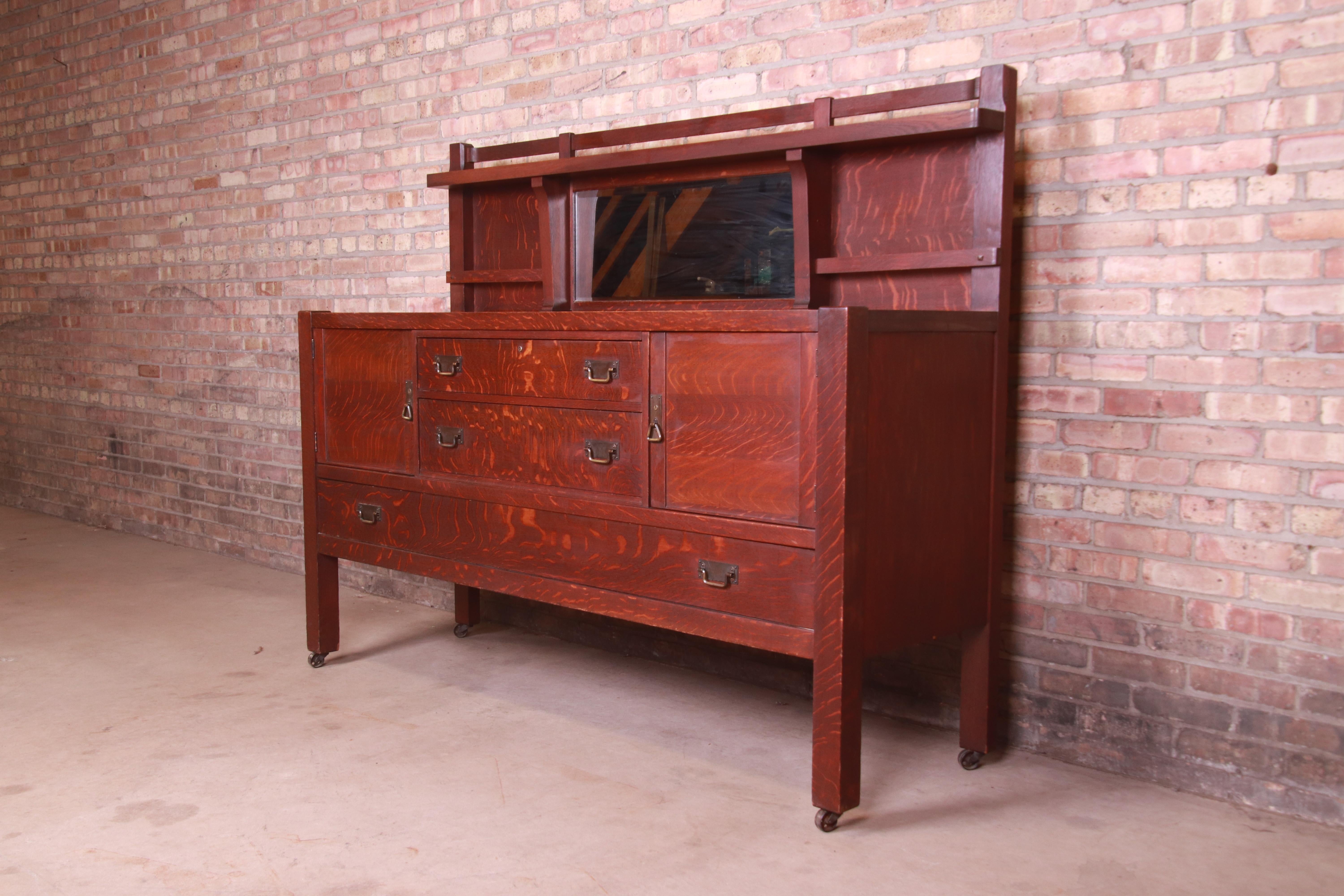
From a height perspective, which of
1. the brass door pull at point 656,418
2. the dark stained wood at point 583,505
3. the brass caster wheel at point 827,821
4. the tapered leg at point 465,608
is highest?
the brass door pull at point 656,418

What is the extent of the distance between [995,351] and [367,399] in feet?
6.24

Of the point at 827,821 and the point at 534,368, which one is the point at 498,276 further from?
the point at 827,821

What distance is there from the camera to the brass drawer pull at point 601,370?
2.86m

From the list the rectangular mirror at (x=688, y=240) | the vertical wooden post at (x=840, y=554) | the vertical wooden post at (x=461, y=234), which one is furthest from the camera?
the vertical wooden post at (x=461, y=234)

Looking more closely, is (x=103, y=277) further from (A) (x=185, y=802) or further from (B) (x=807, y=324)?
(B) (x=807, y=324)

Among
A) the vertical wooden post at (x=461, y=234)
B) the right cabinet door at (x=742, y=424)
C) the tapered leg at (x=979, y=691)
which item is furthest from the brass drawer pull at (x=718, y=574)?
the vertical wooden post at (x=461, y=234)

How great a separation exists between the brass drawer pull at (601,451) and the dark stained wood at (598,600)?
1.11 ft

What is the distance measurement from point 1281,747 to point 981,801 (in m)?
0.66

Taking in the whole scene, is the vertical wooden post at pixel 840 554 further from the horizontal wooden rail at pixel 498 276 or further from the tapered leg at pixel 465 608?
the tapered leg at pixel 465 608

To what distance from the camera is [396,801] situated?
262 centimetres

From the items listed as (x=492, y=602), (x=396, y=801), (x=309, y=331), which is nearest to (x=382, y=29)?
(x=309, y=331)

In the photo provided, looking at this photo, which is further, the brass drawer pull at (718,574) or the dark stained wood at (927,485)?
the brass drawer pull at (718,574)

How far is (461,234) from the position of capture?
4.03 meters

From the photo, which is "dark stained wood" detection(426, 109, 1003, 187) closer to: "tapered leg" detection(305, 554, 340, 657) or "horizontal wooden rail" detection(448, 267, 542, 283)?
"horizontal wooden rail" detection(448, 267, 542, 283)
